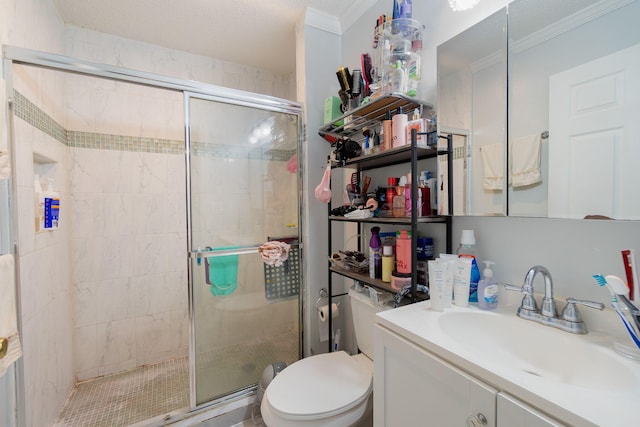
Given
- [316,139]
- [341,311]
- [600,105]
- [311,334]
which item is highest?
[316,139]

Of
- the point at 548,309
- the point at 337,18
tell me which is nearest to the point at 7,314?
the point at 548,309

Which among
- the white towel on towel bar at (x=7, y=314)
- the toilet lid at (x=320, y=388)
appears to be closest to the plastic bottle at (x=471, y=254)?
the toilet lid at (x=320, y=388)

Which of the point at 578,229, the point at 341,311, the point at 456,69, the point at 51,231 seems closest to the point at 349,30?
the point at 456,69

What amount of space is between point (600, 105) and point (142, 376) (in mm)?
2782

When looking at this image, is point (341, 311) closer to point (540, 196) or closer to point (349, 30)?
point (540, 196)

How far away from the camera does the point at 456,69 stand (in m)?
1.09

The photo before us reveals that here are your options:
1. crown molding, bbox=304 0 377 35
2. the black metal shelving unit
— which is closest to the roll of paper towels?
the black metal shelving unit

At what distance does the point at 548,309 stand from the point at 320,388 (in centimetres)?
88

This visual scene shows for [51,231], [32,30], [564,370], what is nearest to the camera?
[564,370]

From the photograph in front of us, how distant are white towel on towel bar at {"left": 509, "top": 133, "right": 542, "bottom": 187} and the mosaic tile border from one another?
1204mm

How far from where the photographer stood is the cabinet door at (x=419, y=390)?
1.98 ft

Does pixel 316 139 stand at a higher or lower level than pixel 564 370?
higher

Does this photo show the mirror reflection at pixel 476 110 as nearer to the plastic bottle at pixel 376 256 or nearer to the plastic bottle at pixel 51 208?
the plastic bottle at pixel 376 256

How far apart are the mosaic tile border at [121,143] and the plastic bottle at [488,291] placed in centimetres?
126
